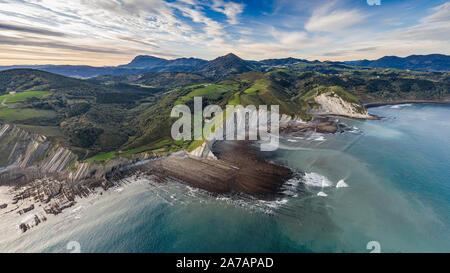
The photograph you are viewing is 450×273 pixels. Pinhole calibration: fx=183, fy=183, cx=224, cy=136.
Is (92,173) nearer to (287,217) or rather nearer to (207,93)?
(287,217)

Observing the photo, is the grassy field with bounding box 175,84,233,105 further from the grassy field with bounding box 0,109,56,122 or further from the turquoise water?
the turquoise water

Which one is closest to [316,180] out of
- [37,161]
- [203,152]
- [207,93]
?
[203,152]

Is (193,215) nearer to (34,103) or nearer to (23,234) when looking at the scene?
(23,234)

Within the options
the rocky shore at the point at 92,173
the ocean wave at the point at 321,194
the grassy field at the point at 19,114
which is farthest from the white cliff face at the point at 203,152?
the grassy field at the point at 19,114

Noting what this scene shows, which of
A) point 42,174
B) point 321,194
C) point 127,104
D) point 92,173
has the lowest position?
point 42,174
